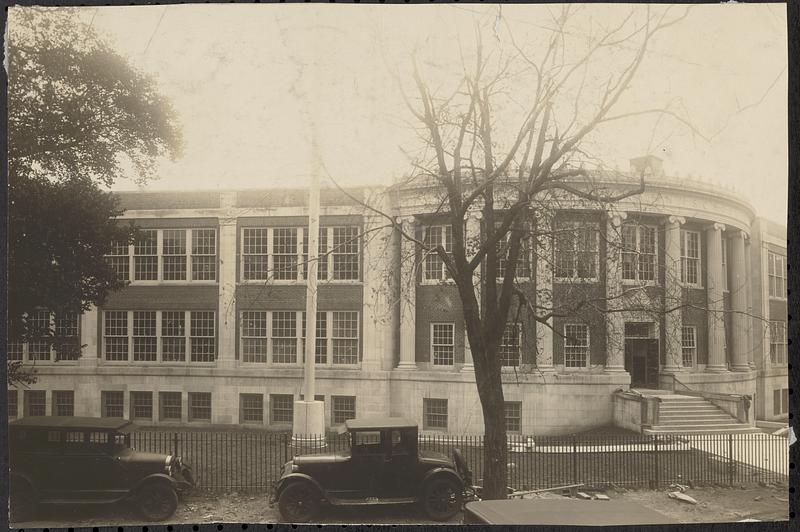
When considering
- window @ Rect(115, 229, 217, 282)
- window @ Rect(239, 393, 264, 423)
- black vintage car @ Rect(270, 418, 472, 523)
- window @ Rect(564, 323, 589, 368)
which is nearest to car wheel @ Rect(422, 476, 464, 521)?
black vintage car @ Rect(270, 418, 472, 523)

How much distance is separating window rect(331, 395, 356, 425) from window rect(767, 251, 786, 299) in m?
4.33

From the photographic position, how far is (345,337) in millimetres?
6094

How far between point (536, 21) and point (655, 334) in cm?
331

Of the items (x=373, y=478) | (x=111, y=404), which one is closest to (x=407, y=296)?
(x=373, y=478)

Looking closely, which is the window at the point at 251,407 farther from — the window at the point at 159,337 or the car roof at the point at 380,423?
the car roof at the point at 380,423

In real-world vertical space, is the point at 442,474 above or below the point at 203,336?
below

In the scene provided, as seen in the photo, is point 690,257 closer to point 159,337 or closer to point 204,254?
point 204,254

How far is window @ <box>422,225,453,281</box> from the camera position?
593cm

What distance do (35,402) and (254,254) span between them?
2619 mm

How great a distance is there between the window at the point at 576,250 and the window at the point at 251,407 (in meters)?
3.21

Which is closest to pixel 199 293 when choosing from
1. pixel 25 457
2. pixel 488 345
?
pixel 25 457

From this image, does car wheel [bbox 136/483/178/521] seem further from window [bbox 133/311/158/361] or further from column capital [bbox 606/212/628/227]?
column capital [bbox 606/212/628/227]

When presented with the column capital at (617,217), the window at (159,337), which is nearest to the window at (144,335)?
the window at (159,337)

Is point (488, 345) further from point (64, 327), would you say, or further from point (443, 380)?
point (64, 327)
